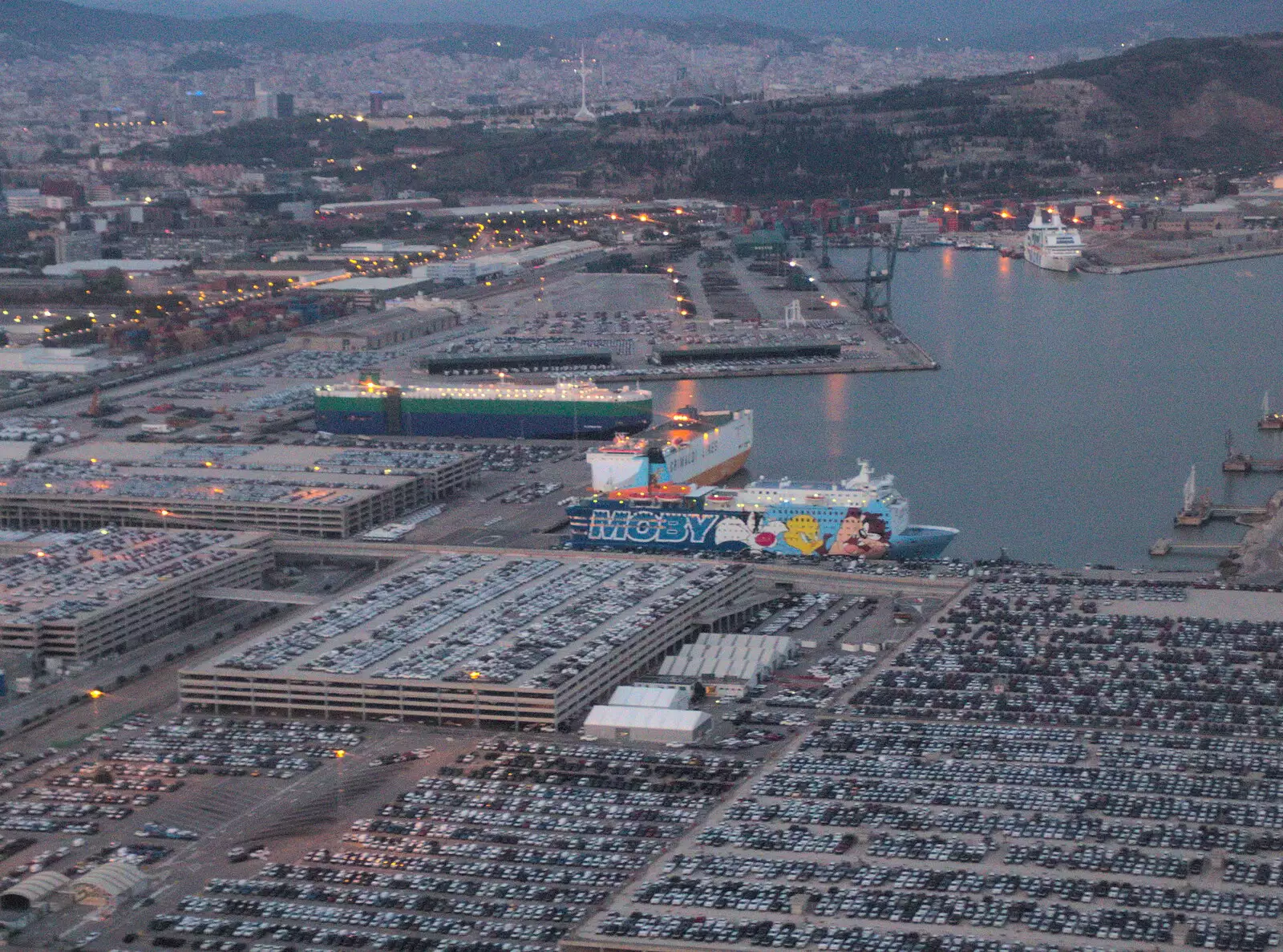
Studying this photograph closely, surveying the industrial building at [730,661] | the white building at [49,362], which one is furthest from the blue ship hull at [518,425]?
the industrial building at [730,661]

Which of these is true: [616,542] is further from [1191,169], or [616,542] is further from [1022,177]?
[1191,169]

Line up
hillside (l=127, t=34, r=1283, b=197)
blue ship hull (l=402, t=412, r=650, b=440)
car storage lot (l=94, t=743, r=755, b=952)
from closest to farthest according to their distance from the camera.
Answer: car storage lot (l=94, t=743, r=755, b=952), blue ship hull (l=402, t=412, r=650, b=440), hillside (l=127, t=34, r=1283, b=197)

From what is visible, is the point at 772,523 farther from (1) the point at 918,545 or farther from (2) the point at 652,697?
(2) the point at 652,697

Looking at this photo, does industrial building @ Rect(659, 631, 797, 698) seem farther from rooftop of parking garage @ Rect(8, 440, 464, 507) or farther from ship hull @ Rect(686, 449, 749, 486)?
ship hull @ Rect(686, 449, 749, 486)

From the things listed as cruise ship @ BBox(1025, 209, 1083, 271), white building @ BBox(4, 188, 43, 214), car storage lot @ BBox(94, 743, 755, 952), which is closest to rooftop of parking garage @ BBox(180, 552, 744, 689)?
car storage lot @ BBox(94, 743, 755, 952)

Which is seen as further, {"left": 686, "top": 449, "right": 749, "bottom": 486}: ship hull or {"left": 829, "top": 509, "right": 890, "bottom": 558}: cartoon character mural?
{"left": 686, "top": 449, "right": 749, "bottom": 486}: ship hull

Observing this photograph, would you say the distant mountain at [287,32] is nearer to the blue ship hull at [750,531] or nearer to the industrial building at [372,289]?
the industrial building at [372,289]

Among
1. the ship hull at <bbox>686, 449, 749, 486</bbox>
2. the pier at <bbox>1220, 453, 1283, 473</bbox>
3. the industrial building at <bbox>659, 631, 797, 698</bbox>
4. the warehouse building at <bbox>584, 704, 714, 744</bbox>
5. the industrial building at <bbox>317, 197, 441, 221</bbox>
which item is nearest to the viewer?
the warehouse building at <bbox>584, 704, 714, 744</bbox>
